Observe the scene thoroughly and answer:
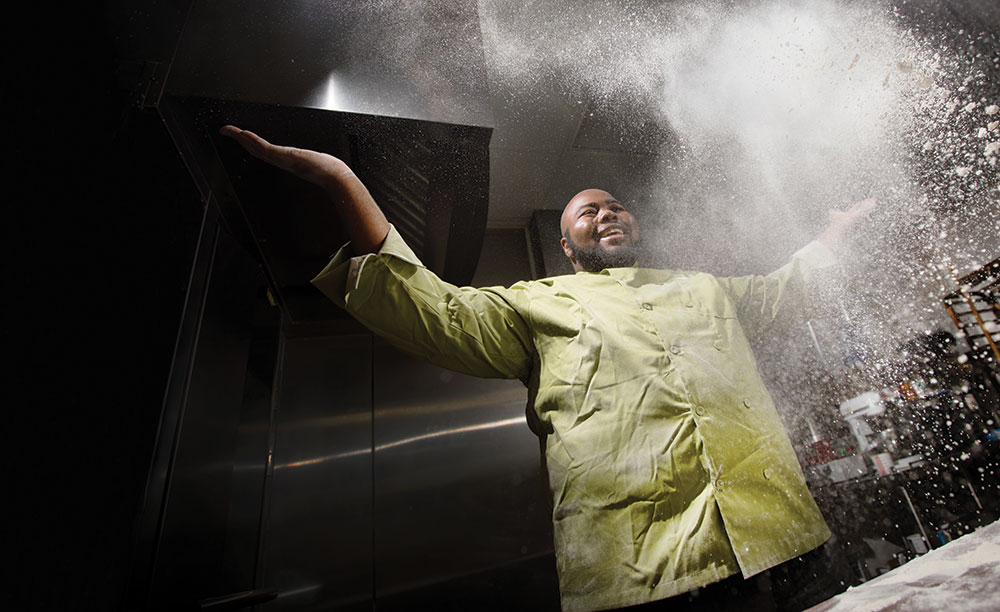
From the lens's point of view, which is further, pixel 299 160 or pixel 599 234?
pixel 599 234

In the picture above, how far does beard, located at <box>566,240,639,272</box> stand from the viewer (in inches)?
54.2

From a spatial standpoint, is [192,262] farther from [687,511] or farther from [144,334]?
[687,511]

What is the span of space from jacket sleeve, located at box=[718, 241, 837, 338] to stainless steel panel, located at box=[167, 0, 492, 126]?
2.80ft

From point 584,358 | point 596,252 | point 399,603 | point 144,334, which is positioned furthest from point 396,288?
point 399,603

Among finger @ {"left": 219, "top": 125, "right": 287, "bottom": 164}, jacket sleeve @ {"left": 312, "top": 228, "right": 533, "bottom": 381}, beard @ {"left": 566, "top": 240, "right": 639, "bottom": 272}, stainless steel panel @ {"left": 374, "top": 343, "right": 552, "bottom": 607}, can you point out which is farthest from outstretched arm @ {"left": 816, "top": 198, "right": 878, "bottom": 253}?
finger @ {"left": 219, "top": 125, "right": 287, "bottom": 164}

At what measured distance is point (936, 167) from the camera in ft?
3.51

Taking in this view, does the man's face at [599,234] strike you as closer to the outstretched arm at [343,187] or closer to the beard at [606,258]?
the beard at [606,258]

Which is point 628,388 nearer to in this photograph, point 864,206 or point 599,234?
point 599,234

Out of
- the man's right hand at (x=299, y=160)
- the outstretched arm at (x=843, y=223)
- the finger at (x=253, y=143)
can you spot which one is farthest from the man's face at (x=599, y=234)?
the finger at (x=253, y=143)

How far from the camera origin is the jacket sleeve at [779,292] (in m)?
1.22

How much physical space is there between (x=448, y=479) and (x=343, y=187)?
4.11 feet

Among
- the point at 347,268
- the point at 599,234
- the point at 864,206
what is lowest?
the point at 347,268

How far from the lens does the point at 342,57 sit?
45.1 inches

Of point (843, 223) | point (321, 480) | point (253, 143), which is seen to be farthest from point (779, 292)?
point (321, 480)
